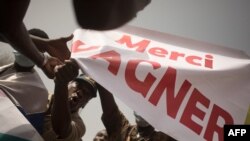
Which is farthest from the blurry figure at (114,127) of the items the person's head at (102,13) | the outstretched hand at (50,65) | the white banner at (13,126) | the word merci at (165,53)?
the person's head at (102,13)

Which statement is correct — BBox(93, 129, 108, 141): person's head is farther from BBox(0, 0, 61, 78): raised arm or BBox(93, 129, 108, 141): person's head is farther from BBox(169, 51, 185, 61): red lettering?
BBox(0, 0, 61, 78): raised arm

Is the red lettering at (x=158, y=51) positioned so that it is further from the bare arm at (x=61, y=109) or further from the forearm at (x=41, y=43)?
the forearm at (x=41, y=43)

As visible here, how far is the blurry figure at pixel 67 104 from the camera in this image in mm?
1632

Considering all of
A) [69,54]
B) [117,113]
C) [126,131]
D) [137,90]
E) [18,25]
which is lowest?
[126,131]

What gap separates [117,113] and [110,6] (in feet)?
4.98

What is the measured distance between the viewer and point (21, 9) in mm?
662

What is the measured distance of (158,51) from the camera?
171 centimetres

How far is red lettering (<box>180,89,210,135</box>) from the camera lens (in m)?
1.49

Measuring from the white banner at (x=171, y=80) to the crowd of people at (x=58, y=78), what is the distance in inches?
6.4

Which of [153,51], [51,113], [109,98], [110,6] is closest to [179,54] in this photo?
[153,51]

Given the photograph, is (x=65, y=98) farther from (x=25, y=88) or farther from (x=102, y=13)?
(x=102, y=13)

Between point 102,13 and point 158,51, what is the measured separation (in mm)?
1208

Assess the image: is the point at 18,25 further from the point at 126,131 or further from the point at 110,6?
the point at 126,131

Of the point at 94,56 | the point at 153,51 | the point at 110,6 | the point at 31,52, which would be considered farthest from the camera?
the point at 153,51
